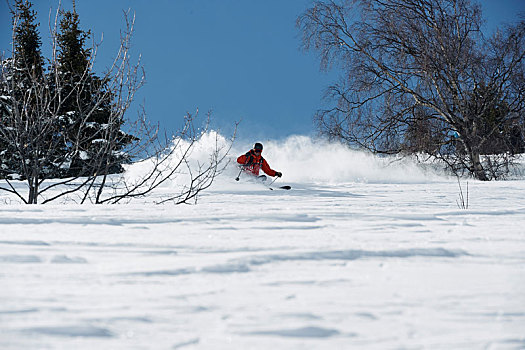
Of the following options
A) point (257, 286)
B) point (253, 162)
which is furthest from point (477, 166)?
point (257, 286)

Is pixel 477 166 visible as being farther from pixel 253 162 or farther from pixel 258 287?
pixel 258 287

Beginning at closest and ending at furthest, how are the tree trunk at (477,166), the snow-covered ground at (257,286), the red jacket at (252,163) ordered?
the snow-covered ground at (257,286), the red jacket at (252,163), the tree trunk at (477,166)

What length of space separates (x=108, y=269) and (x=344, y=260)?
0.88 m

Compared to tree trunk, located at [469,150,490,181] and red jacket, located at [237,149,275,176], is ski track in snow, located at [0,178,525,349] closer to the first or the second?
red jacket, located at [237,149,275,176]

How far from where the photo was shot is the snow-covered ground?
3.42 ft

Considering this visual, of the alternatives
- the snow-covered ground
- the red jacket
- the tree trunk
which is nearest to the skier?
the red jacket

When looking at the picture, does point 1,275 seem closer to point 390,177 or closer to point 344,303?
→ point 344,303

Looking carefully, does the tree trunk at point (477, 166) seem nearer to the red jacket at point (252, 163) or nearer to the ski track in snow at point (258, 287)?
the red jacket at point (252, 163)

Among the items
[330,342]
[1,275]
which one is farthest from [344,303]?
[1,275]

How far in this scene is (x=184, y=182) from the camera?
9117 mm

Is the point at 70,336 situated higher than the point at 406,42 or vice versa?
the point at 406,42

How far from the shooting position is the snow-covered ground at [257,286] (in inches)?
41.0

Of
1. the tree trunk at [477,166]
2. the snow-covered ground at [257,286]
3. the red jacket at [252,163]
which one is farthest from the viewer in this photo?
the tree trunk at [477,166]

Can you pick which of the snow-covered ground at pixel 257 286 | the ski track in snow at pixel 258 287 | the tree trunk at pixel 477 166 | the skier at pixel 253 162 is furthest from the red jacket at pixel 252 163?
the tree trunk at pixel 477 166
